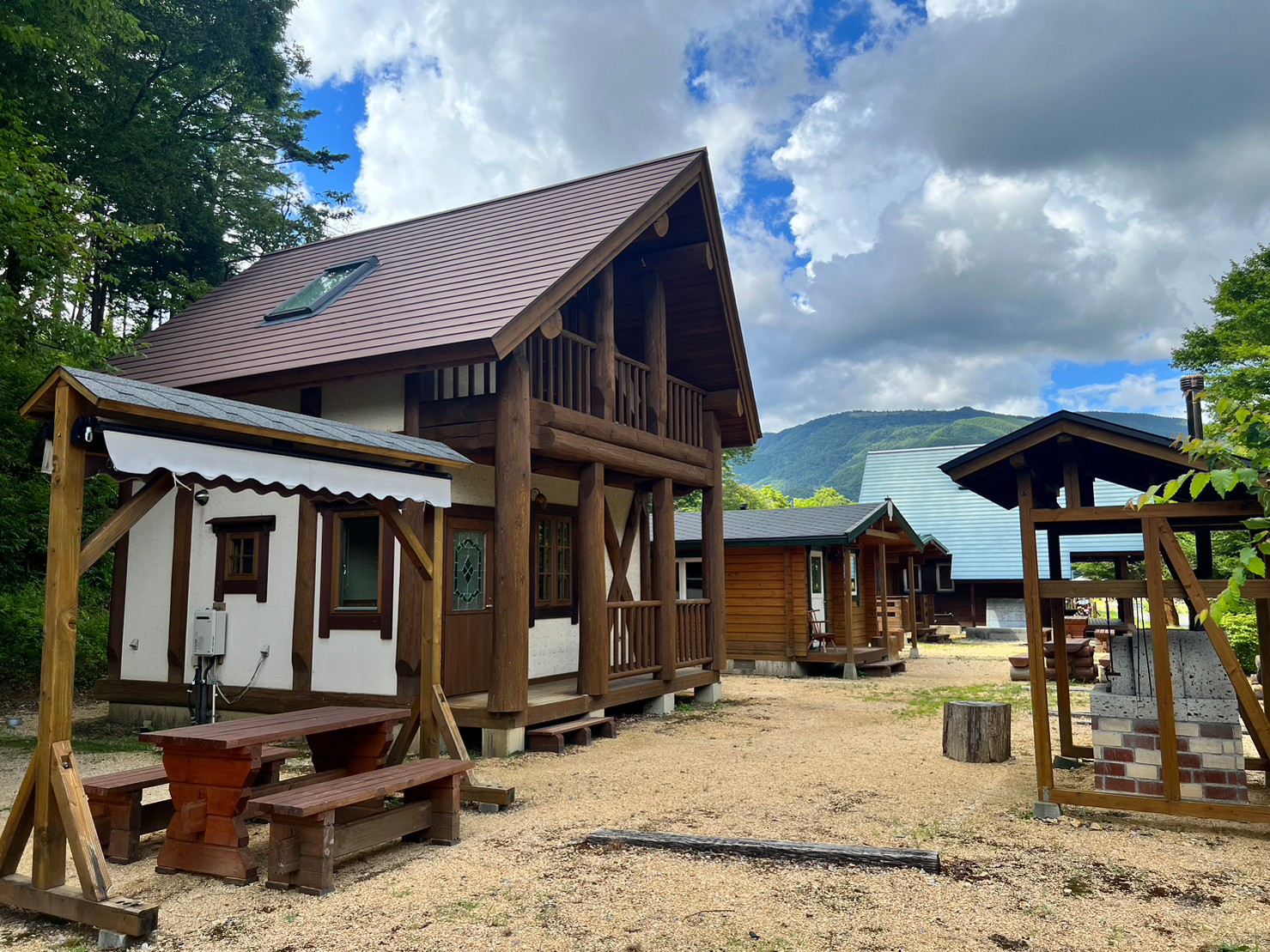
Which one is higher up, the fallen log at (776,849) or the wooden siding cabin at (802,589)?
the wooden siding cabin at (802,589)

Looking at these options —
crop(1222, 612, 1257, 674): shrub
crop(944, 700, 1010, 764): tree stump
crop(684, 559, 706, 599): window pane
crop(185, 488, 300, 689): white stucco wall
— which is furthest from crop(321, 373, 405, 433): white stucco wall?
crop(1222, 612, 1257, 674): shrub

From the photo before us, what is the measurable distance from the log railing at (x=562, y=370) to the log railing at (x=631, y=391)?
604 millimetres

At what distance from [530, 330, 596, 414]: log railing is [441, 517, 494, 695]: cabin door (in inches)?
65.6

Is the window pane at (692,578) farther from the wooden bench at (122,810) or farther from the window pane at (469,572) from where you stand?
the wooden bench at (122,810)

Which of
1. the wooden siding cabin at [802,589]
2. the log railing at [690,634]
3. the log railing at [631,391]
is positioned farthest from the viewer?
the wooden siding cabin at [802,589]

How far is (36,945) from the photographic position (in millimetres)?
4258

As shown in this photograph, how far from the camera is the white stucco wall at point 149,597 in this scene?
11.0 m

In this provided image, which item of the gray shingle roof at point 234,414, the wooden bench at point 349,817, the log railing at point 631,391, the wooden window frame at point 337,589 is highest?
the log railing at point 631,391

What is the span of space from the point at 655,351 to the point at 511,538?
167 inches

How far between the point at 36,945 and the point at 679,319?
422 inches

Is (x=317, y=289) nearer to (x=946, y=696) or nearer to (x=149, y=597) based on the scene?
(x=149, y=597)

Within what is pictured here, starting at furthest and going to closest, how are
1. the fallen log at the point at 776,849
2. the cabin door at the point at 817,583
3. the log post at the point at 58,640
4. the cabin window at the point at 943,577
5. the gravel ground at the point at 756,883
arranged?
the cabin window at the point at 943,577
the cabin door at the point at 817,583
the fallen log at the point at 776,849
the log post at the point at 58,640
the gravel ground at the point at 756,883

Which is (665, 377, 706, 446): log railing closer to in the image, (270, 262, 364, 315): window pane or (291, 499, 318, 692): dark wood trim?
(270, 262, 364, 315): window pane

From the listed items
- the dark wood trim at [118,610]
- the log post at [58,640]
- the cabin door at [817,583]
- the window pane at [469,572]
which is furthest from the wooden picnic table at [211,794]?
the cabin door at [817,583]
